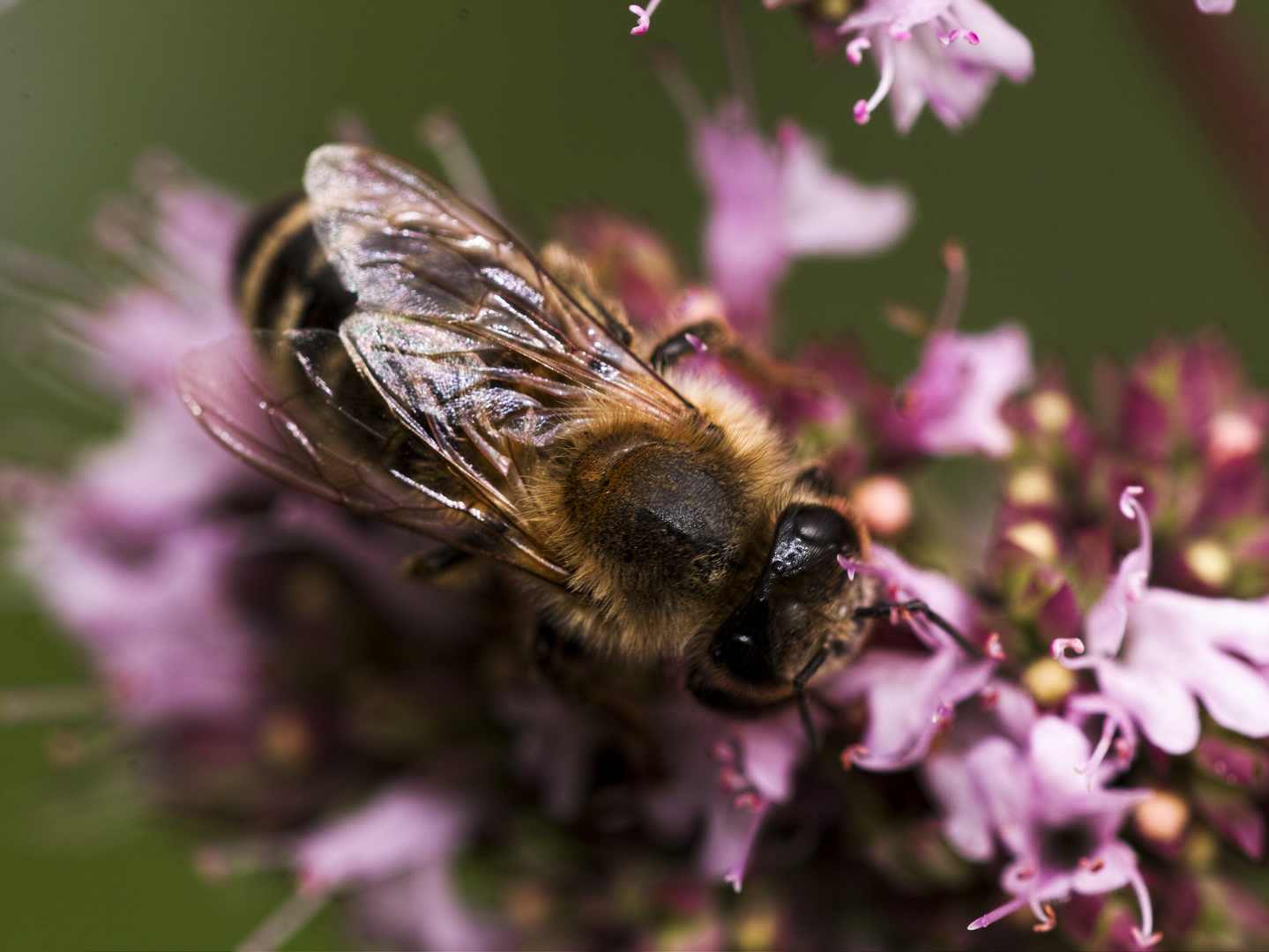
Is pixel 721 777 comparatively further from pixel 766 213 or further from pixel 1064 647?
pixel 766 213

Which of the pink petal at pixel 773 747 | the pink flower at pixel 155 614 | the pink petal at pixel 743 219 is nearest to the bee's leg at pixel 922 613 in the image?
the pink petal at pixel 773 747

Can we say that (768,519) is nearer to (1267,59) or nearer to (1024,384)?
(1024,384)

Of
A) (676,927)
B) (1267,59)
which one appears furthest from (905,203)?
(676,927)

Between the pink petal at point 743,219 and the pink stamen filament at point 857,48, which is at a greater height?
the pink stamen filament at point 857,48

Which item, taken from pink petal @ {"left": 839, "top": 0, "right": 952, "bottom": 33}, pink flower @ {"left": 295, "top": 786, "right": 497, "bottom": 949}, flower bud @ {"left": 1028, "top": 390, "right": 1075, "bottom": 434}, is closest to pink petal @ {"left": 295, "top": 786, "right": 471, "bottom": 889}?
pink flower @ {"left": 295, "top": 786, "right": 497, "bottom": 949}

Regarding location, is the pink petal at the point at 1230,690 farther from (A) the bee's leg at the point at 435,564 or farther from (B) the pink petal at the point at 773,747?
(A) the bee's leg at the point at 435,564

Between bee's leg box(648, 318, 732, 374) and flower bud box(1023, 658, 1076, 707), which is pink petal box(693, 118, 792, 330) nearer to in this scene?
bee's leg box(648, 318, 732, 374)
